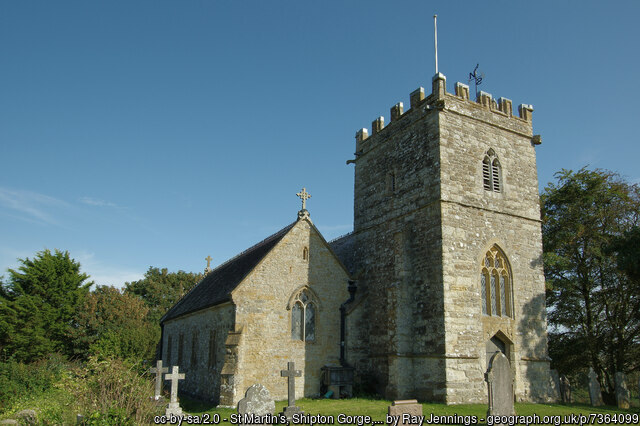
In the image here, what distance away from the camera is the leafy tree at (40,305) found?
1276 inches

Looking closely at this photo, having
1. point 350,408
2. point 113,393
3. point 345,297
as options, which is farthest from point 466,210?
point 113,393

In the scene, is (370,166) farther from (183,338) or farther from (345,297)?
(183,338)

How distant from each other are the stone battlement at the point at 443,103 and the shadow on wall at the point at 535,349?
27.6ft

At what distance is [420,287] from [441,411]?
515 centimetres

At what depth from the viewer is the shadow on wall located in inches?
742

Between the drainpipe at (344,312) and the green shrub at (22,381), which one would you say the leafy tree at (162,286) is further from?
the drainpipe at (344,312)

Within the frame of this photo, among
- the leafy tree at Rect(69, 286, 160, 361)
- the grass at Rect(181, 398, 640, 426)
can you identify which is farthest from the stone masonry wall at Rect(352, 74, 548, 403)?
the leafy tree at Rect(69, 286, 160, 361)

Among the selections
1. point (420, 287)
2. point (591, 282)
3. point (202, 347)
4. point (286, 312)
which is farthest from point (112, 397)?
point (591, 282)

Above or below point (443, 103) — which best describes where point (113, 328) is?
below

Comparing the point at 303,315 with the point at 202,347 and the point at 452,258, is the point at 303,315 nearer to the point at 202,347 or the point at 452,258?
the point at 202,347

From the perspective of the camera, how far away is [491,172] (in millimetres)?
20656

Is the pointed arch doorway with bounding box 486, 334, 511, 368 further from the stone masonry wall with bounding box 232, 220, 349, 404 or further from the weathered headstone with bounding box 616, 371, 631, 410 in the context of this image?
the stone masonry wall with bounding box 232, 220, 349, 404

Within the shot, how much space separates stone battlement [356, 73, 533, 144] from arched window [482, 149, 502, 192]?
2.23 metres

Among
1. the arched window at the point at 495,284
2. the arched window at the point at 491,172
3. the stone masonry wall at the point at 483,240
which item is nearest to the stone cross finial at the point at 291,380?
the stone masonry wall at the point at 483,240
